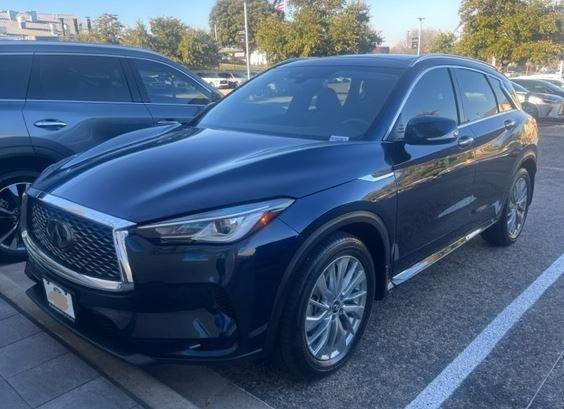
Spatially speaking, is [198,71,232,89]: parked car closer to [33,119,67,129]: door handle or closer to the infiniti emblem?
[33,119,67,129]: door handle

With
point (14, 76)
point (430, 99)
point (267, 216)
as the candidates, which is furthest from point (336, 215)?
point (14, 76)

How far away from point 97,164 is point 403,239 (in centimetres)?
188

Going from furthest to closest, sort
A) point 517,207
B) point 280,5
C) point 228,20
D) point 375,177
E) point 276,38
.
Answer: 1. point 228,20
2. point 276,38
3. point 280,5
4. point 517,207
5. point 375,177

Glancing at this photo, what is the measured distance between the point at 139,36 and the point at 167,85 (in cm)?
4082

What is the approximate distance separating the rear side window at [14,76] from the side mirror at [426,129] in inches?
123

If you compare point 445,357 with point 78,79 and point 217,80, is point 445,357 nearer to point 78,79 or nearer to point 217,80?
point 78,79

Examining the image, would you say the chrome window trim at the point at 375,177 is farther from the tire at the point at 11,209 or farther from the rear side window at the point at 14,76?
the rear side window at the point at 14,76

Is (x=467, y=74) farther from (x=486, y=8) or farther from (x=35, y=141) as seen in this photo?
(x=486, y=8)

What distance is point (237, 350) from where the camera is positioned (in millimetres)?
2406

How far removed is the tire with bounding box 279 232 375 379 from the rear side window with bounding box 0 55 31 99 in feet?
10.1

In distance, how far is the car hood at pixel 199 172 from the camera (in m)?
2.41

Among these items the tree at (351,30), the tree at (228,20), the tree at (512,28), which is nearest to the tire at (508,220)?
the tree at (512,28)

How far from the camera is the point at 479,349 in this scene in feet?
10.6

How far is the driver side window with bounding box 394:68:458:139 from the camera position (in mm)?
3381
